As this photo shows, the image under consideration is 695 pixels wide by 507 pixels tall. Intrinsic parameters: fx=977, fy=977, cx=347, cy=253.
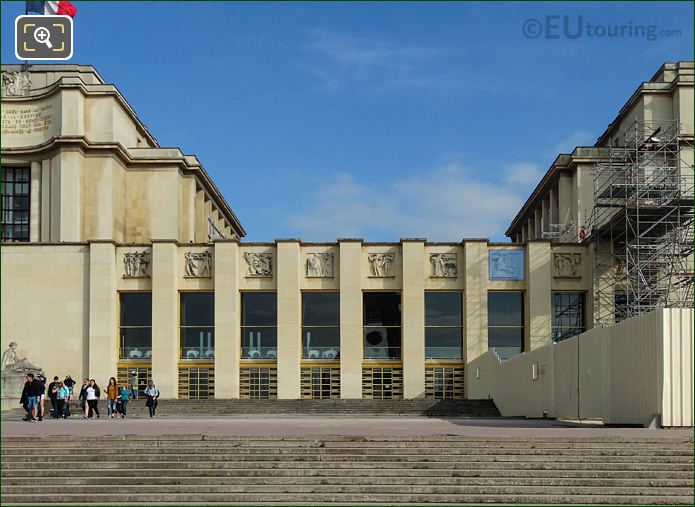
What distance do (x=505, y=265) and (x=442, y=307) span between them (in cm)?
416

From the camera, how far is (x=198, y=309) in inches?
2116

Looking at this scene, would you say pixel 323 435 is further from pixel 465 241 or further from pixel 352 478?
pixel 465 241

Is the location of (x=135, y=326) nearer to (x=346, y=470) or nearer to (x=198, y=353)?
(x=198, y=353)

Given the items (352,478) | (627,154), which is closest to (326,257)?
(627,154)

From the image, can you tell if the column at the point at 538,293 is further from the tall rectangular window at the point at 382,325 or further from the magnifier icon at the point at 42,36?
the magnifier icon at the point at 42,36

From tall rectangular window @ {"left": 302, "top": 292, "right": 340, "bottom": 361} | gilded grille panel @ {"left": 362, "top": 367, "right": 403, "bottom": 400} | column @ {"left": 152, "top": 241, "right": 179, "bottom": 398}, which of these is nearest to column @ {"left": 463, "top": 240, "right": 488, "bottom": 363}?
gilded grille panel @ {"left": 362, "top": 367, "right": 403, "bottom": 400}

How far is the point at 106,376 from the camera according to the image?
172 ft

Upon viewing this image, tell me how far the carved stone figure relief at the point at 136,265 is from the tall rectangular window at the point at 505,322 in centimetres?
1888

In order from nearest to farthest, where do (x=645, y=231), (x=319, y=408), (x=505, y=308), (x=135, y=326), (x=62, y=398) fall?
1. (x=62, y=398)
2. (x=319, y=408)
3. (x=645, y=231)
4. (x=135, y=326)
5. (x=505, y=308)

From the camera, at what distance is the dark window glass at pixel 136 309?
176ft

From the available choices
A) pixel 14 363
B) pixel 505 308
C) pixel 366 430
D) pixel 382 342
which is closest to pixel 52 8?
pixel 14 363

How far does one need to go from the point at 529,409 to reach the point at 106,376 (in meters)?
25.4

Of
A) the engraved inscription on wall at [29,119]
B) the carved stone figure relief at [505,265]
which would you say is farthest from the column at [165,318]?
the carved stone figure relief at [505,265]

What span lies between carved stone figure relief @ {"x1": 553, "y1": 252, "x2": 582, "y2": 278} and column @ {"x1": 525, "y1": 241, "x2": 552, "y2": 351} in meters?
0.46
